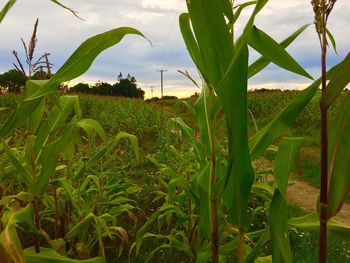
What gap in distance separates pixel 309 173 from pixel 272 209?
6.54 m

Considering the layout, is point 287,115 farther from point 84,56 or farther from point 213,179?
point 84,56

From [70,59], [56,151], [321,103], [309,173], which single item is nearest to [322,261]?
[321,103]

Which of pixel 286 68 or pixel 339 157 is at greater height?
pixel 286 68

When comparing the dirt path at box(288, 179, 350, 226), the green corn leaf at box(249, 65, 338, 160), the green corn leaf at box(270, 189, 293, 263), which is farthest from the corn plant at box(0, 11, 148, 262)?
the dirt path at box(288, 179, 350, 226)

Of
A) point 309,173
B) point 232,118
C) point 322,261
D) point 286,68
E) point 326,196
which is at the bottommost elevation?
point 309,173

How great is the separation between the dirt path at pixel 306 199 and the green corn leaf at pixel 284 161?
159 inches

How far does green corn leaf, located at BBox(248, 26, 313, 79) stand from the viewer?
96 cm

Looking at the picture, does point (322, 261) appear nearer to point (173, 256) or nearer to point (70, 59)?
point (70, 59)

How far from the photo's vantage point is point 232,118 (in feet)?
3.01

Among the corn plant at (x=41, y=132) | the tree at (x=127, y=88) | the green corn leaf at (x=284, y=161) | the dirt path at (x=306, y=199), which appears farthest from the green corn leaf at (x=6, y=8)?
the tree at (x=127, y=88)

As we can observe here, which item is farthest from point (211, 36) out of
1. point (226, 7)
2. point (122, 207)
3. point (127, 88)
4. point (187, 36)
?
point (127, 88)

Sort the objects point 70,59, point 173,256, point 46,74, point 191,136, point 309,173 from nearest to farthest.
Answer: point 70,59, point 46,74, point 191,136, point 173,256, point 309,173

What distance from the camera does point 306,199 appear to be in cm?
564

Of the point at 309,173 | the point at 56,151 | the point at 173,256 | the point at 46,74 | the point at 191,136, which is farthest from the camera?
the point at 309,173
